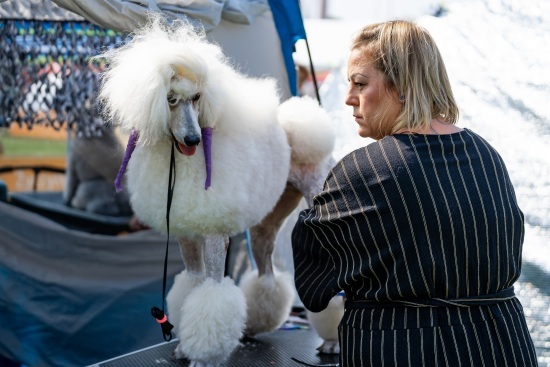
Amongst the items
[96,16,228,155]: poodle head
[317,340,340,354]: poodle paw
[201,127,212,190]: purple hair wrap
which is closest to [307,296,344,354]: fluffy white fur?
[317,340,340,354]: poodle paw

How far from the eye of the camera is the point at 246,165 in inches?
79.1

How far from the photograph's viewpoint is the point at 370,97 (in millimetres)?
1334

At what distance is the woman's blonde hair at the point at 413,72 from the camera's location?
127 cm

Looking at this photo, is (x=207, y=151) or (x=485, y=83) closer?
(x=207, y=151)

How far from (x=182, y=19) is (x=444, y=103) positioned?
1.18 meters

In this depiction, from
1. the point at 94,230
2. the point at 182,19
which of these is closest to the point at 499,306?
the point at 182,19

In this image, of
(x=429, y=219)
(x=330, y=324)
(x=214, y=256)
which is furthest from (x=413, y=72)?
(x=330, y=324)

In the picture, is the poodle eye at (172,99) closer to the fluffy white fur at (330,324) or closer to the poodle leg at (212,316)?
the poodle leg at (212,316)

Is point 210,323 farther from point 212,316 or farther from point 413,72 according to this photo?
point 413,72

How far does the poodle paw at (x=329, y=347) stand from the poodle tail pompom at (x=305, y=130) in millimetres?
745

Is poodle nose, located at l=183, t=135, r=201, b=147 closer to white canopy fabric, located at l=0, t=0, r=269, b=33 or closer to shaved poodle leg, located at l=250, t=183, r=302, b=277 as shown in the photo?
white canopy fabric, located at l=0, t=0, r=269, b=33

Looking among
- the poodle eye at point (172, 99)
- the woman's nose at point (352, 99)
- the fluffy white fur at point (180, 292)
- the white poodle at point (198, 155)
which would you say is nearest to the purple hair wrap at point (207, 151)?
the white poodle at point (198, 155)

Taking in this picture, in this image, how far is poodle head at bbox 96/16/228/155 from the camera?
178 centimetres

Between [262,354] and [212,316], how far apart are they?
639 mm
